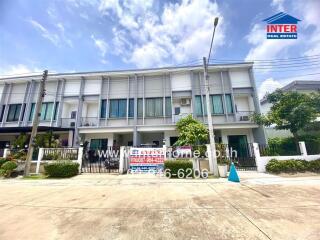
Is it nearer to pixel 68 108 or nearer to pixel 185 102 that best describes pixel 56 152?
pixel 68 108

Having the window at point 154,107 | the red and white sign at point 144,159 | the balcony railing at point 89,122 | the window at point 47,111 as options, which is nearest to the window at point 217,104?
the window at point 154,107

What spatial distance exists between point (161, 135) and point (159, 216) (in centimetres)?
1393

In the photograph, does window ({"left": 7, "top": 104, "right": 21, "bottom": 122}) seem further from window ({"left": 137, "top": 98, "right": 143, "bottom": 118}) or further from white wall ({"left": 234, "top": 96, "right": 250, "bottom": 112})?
white wall ({"left": 234, "top": 96, "right": 250, "bottom": 112})

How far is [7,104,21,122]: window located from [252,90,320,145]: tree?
78.9 feet

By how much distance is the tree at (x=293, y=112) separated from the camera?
11.5 m

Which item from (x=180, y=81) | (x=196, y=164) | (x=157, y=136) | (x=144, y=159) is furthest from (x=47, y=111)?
(x=196, y=164)

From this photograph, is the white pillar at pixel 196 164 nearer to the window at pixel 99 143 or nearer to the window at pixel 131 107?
the window at pixel 131 107

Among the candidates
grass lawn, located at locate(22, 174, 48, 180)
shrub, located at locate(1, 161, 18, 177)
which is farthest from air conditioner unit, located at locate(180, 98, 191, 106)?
shrub, located at locate(1, 161, 18, 177)

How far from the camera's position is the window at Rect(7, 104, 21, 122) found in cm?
1728

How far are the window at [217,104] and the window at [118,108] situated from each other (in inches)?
358

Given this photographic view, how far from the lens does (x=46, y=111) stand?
17359 millimetres

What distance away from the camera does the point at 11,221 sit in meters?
3.94

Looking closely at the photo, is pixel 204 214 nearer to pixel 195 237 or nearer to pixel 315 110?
pixel 195 237

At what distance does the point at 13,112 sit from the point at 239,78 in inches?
954
